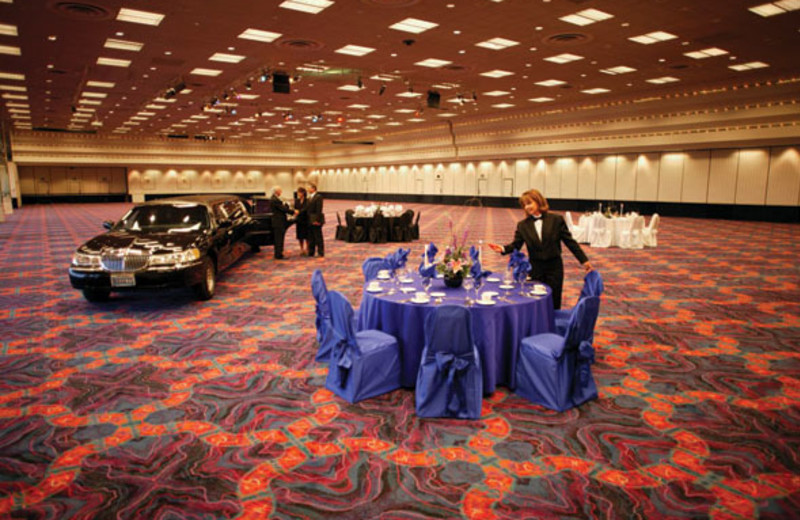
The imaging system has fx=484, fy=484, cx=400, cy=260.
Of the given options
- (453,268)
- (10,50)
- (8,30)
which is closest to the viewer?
Result: (453,268)

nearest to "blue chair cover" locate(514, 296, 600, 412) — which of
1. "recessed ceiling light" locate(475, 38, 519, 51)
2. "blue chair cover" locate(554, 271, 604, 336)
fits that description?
"blue chair cover" locate(554, 271, 604, 336)

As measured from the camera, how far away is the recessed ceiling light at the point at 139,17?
897cm

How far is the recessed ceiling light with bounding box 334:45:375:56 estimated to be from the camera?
11.6 m

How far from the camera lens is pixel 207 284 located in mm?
6789

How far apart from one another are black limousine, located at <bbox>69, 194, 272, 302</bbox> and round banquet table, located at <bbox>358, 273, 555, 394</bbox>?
338 cm

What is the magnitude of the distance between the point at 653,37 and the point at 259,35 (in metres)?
8.63

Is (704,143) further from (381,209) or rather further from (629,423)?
(629,423)

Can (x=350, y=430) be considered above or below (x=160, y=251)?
below

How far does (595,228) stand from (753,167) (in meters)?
11.6

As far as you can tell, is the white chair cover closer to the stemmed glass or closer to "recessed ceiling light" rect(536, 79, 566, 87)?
"recessed ceiling light" rect(536, 79, 566, 87)

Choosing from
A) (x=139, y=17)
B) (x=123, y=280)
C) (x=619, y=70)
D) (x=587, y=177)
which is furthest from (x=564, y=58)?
(x=587, y=177)

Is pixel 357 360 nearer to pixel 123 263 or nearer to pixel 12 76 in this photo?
pixel 123 263

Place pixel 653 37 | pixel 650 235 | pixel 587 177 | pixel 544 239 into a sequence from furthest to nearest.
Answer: pixel 587 177, pixel 650 235, pixel 653 37, pixel 544 239

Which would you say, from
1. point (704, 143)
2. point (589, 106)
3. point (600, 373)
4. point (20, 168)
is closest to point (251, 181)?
point (20, 168)
